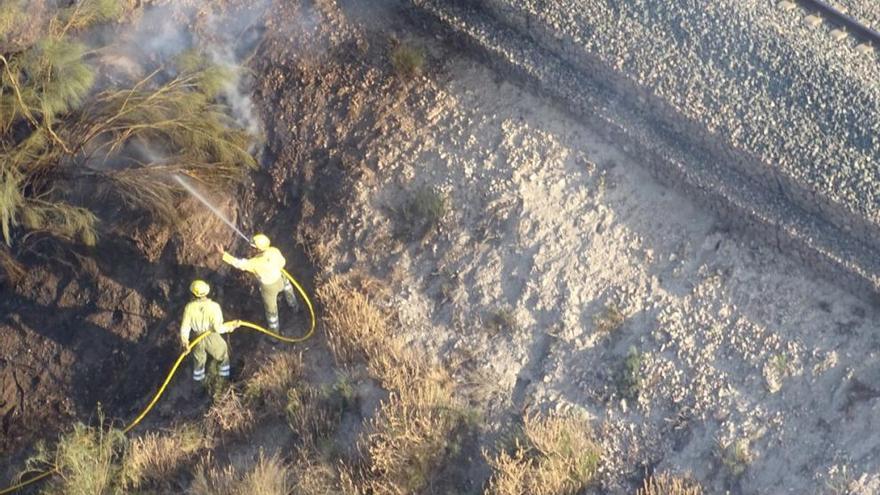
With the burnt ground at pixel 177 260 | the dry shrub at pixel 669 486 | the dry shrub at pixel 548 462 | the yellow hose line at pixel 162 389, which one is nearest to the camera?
the dry shrub at pixel 669 486

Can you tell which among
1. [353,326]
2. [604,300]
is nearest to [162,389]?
[353,326]

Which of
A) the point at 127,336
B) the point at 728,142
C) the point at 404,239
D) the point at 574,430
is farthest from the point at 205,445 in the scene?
the point at 728,142

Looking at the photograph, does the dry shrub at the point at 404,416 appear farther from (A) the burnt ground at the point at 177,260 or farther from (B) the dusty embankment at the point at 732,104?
(B) the dusty embankment at the point at 732,104

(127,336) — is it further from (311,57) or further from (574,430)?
(574,430)

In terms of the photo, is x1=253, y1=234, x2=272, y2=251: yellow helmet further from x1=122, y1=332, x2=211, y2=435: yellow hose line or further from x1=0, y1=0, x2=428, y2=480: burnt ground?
x1=122, y1=332, x2=211, y2=435: yellow hose line

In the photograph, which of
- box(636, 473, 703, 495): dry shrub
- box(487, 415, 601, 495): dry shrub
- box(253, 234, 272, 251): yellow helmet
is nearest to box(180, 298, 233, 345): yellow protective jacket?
box(253, 234, 272, 251): yellow helmet

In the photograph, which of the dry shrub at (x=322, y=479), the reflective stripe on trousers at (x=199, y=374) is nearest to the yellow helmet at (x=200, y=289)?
the reflective stripe on trousers at (x=199, y=374)
